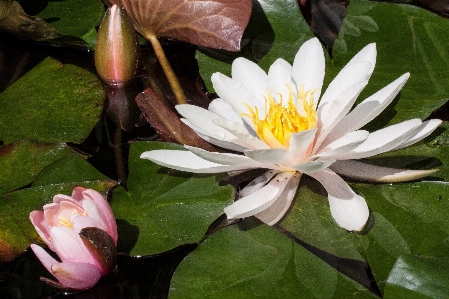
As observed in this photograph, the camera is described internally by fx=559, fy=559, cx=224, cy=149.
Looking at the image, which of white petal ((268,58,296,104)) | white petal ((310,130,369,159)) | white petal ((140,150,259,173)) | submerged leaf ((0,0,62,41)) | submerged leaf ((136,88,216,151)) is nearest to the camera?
white petal ((310,130,369,159))

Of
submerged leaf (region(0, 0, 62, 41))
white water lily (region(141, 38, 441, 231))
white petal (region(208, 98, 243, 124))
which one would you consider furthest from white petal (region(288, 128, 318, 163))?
submerged leaf (region(0, 0, 62, 41))

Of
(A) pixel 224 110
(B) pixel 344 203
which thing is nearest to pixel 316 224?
(B) pixel 344 203

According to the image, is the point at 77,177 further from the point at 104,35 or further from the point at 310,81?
the point at 310,81

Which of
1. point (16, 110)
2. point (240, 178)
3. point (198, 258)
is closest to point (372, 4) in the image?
point (240, 178)

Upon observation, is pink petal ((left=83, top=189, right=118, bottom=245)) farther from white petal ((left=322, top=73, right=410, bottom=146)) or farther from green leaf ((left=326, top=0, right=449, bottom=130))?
green leaf ((left=326, top=0, right=449, bottom=130))


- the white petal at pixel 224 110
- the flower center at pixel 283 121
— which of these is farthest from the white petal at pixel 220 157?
the white petal at pixel 224 110

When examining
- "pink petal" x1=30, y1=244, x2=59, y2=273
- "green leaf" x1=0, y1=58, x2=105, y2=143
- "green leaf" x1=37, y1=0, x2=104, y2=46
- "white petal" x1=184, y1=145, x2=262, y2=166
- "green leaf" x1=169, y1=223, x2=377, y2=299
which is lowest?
"green leaf" x1=169, y1=223, x2=377, y2=299
